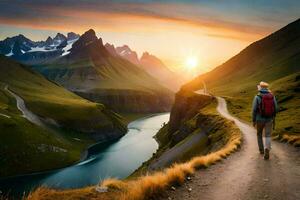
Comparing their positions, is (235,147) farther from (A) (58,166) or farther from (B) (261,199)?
(A) (58,166)

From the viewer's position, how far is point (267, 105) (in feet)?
75.3

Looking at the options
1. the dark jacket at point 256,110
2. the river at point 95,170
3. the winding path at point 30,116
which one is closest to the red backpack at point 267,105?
the dark jacket at point 256,110

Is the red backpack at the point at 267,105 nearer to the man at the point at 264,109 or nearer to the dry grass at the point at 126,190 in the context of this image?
the man at the point at 264,109

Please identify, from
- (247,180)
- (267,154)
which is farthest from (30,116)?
(247,180)

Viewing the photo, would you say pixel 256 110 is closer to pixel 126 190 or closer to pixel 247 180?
pixel 247 180

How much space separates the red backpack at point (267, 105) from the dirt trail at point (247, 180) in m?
3.28

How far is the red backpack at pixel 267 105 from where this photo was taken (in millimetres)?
22891

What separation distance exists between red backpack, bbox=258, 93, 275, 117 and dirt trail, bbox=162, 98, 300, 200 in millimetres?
3277

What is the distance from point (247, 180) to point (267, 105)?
629 centimetres

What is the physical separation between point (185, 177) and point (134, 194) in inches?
223

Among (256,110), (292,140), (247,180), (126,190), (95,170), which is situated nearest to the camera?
(126,190)

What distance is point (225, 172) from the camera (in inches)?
831

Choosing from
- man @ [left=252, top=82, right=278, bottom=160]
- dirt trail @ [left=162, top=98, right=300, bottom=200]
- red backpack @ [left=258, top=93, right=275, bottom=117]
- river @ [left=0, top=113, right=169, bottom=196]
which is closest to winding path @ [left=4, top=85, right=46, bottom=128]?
river @ [left=0, top=113, right=169, bottom=196]

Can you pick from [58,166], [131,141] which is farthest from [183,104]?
[58,166]
